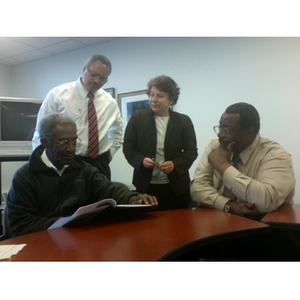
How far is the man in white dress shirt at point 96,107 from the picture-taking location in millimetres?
1360

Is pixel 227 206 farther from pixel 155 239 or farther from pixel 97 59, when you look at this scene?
pixel 97 59

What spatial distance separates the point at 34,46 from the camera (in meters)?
1.40

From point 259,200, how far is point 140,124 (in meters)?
0.64

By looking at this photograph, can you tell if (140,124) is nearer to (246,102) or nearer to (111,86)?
(111,86)

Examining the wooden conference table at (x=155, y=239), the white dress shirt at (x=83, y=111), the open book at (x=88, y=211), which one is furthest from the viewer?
the white dress shirt at (x=83, y=111)

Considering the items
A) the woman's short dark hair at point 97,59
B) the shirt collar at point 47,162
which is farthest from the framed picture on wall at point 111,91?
the shirt collar at point 47,162

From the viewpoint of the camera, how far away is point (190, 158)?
1424 mm

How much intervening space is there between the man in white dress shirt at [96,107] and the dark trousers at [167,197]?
22 cm

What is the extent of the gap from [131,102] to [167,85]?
7.2 inches

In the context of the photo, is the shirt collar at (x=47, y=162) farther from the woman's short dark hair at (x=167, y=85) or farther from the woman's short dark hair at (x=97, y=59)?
the woman's short dark hair at (x=167, y=85)

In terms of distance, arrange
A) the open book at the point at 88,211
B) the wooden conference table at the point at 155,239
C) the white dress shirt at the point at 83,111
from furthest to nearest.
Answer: the white dress shirt at the point at 83,111 → the open book at the point at 88,211 → the wooden conference table at the point at 155,239

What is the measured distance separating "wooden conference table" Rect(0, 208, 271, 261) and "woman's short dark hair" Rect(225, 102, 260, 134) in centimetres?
42

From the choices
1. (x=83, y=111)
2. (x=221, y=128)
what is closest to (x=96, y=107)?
(x=83, y=111)

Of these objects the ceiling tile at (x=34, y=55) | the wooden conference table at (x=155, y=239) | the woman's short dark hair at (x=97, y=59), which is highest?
the ceiling tile at (x=34, y=55)
